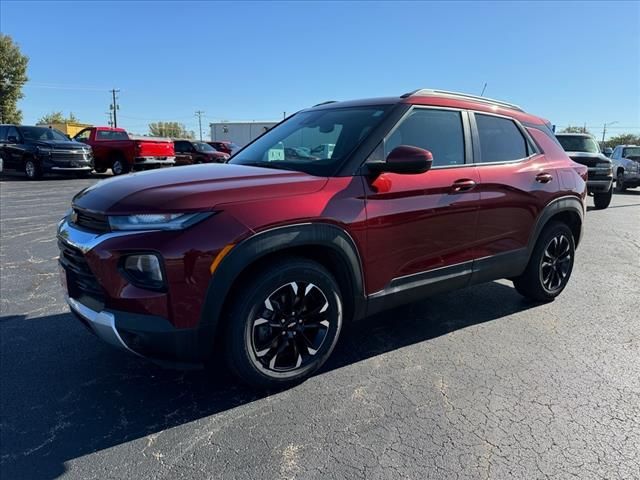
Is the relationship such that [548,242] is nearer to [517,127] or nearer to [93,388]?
[517,127]

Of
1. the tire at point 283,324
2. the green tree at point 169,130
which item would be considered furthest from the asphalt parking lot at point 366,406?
the green tree at point 169,130

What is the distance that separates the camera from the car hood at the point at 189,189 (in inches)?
97.3

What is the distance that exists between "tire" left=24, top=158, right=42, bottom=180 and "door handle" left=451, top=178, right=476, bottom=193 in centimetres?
1681

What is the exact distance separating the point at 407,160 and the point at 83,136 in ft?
70.6

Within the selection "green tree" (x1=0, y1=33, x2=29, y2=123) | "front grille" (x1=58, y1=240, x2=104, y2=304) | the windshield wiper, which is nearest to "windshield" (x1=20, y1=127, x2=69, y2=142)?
the windshield wiper

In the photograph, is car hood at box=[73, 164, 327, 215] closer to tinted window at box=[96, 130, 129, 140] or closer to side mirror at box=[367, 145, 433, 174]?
side mirror at box=[367, 145, 433, 174]

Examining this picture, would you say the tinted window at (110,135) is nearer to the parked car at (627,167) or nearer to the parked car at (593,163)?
the parked car at (593,163)

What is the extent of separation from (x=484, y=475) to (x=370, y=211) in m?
1.58

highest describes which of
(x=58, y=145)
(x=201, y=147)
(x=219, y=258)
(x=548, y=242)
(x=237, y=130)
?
(x=237, y=130)

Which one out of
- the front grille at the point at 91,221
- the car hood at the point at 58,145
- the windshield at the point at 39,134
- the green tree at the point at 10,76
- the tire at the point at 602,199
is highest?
the green tree at the point at 10,76

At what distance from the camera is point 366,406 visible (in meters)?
2.77

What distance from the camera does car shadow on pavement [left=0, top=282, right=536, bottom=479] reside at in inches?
Result: 94.7

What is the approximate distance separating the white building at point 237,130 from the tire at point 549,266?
3487 cm

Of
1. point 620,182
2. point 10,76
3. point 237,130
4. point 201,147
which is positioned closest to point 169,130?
point 10,76
